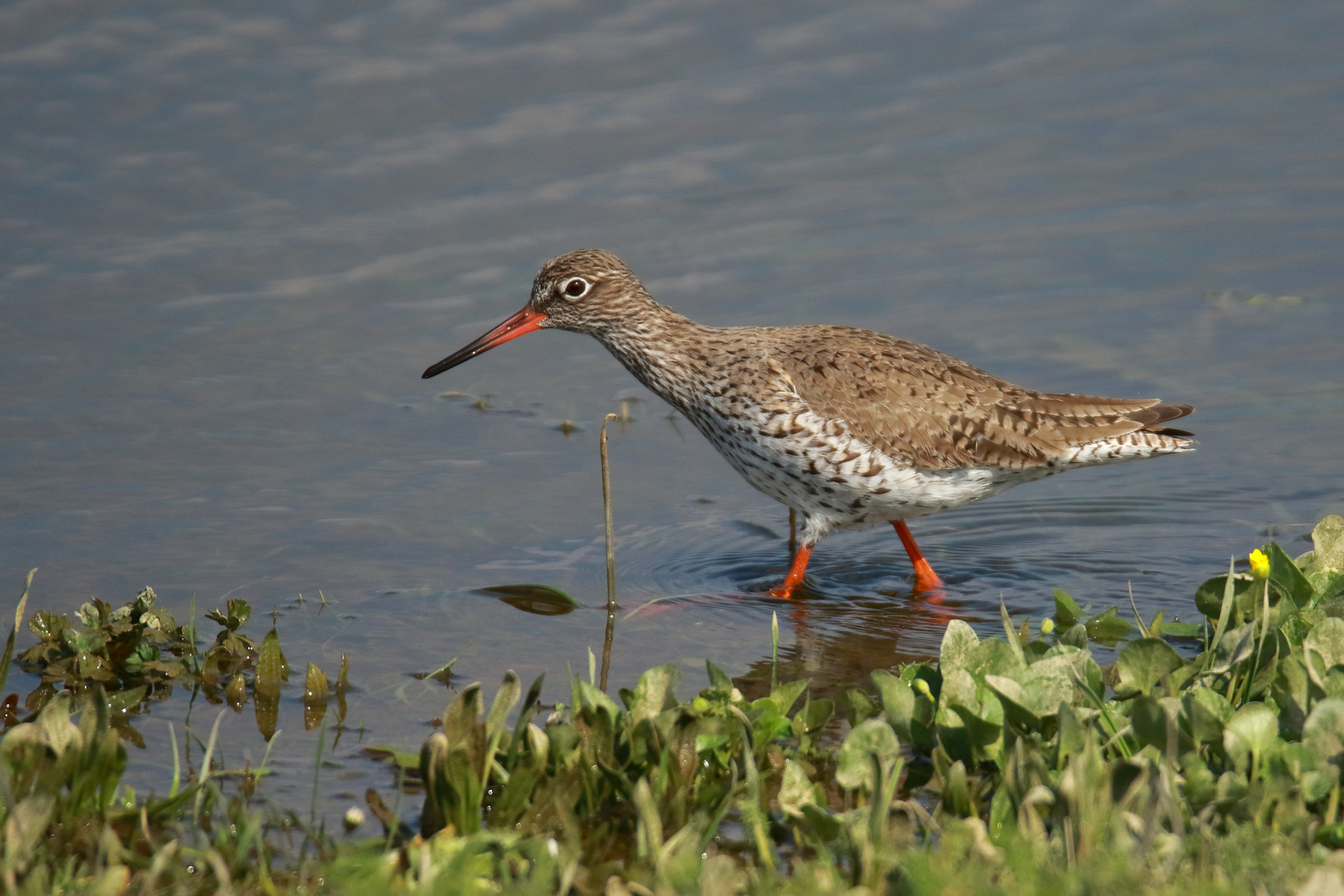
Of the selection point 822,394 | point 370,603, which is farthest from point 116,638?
point 822,394

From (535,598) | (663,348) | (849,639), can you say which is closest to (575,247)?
(663,348)

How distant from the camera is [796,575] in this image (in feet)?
23.2

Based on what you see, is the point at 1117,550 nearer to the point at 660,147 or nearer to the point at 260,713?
the point at 260,713

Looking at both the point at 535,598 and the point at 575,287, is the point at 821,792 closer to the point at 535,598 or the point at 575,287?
the point at 535,598

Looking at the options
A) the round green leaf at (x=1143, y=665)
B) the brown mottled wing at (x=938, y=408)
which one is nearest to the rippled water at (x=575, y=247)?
the brown mottled wing at (x=938, y=408)

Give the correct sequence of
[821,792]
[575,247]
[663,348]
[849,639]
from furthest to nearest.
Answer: [575,247] < [663,348] < [849,639] < [821,792]

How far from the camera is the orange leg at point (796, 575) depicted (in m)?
7.02

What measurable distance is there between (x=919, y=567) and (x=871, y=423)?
81 cm

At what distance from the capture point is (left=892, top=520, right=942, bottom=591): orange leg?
7.09m

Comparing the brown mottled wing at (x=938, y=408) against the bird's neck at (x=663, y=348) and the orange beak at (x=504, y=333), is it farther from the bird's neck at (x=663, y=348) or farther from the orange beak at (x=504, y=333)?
the orange beak at (x=504, y=333)

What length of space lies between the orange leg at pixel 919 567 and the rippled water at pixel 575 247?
16 cm

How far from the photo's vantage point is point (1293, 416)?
8727 mm

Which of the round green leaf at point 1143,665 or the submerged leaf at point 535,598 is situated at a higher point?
the round green leaf at point 1143,665

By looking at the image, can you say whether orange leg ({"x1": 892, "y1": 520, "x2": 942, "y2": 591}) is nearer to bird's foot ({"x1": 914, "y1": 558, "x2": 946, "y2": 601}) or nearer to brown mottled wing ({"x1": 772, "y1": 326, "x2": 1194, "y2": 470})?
bird's foot ({"x1": 914, "y1": 558, "x2": 946, "y2": 601})
